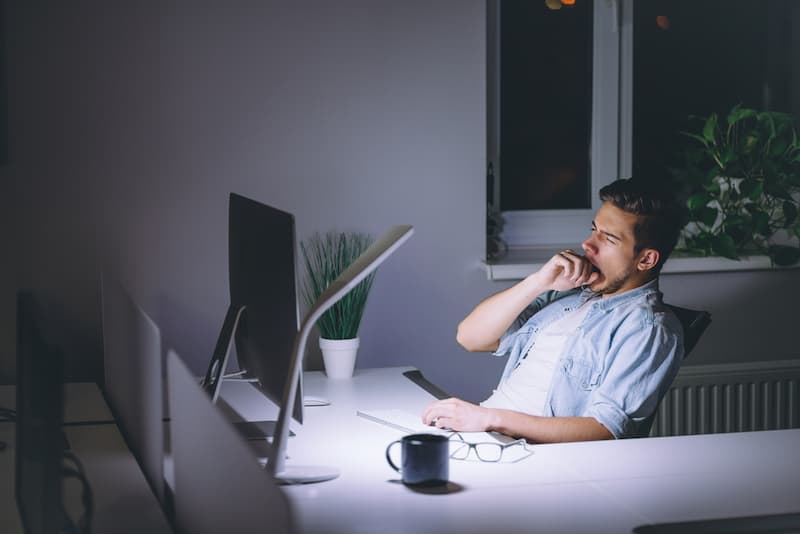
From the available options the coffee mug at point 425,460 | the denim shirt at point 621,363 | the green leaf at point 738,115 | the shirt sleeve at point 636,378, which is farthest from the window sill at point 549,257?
the coffee mug at point 425,460

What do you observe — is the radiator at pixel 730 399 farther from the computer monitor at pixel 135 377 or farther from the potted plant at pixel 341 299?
the computer monitor at pixel 135 377

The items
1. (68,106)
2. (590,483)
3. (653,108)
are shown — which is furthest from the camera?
(653,108)

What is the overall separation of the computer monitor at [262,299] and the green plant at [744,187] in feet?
5.70

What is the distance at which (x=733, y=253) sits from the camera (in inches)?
124

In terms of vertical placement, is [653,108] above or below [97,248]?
above

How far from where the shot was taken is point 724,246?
3156 millimetres

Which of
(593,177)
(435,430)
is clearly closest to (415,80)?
(593,177)

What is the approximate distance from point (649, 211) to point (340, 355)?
92cm

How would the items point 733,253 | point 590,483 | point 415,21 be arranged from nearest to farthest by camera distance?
point 590,483 → point 415,21 → point 733,253

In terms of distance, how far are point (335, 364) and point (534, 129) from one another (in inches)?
44.6

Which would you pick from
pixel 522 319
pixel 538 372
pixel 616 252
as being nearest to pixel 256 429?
pixel 538 372

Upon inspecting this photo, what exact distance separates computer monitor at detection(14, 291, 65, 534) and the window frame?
2.11 metres

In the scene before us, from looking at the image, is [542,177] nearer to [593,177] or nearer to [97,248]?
[593,177]

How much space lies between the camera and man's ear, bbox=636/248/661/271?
221 cm
